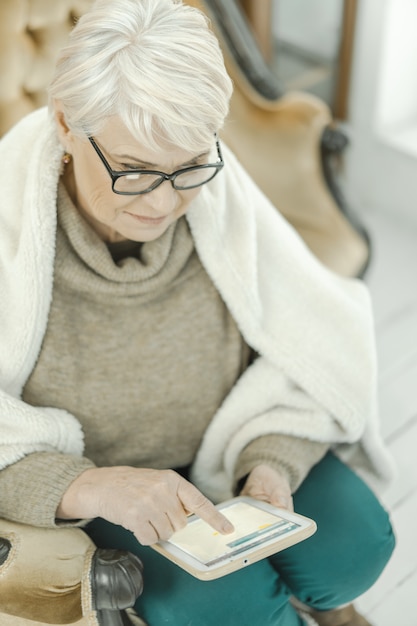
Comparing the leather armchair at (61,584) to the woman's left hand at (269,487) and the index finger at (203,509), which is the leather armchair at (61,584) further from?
the woman's left hand at (269,487)

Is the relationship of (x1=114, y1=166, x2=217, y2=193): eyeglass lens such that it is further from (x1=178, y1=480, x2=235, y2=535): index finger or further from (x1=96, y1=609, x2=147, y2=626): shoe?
(x1=96, y1=609, x2=147, y2=626): shoe

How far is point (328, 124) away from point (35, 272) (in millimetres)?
1255

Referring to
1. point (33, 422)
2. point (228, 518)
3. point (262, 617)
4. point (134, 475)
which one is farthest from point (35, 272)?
point (262, 617)

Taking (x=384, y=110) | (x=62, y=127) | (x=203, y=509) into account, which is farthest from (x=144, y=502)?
(x=384, y=110)

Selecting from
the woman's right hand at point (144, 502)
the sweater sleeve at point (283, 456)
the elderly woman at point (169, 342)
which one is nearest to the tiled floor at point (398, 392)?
the elderly woman at point (169, 342)

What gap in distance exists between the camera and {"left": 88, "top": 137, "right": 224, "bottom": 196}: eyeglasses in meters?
1.34

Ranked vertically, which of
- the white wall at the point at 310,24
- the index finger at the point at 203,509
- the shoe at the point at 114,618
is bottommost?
the shoe at the point at 114,618

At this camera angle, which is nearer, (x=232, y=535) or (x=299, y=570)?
(x=232, y=535)

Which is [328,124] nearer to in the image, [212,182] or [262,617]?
[212,182]

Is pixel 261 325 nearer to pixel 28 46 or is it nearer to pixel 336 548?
pixel 336 548

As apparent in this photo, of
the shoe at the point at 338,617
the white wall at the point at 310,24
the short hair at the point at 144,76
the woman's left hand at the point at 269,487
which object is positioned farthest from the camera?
the white wall at the point at 310,24

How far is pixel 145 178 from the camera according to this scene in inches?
53.7

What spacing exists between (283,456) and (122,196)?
58 cm

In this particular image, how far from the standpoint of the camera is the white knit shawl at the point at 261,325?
1521mm
